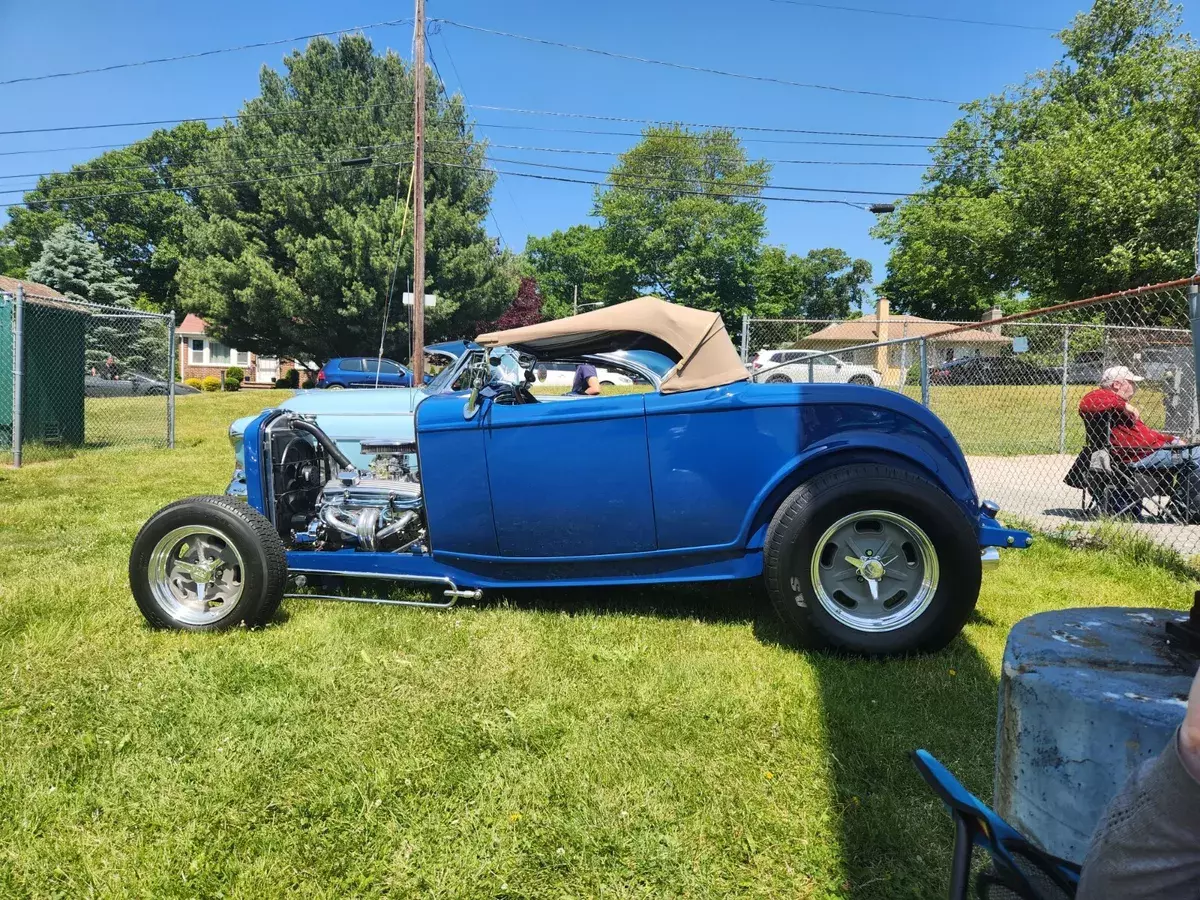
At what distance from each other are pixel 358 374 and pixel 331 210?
6495 mm

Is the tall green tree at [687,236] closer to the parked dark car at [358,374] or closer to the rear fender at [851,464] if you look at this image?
the parked dark car at [358,374]

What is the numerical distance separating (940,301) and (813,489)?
5722 centimetres

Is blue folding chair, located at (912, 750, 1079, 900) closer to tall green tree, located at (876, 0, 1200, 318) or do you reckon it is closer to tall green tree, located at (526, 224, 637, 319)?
tall green tree, located at (876, 0, 1200, 318)

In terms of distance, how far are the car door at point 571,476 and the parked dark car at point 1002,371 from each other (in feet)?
16.7

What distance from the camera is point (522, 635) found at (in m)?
3.68

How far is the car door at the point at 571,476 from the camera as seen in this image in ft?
11.7

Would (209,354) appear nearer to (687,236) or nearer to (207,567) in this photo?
(687,236)

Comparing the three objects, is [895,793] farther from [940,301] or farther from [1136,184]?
[940,301]

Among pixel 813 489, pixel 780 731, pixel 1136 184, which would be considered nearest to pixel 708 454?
pixel 813 489

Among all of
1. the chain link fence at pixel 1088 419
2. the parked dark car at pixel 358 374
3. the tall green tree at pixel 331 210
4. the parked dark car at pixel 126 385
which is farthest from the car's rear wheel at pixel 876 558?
the tall green tree at pixel 331 210

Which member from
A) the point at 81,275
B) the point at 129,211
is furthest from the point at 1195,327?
the point at 129,211

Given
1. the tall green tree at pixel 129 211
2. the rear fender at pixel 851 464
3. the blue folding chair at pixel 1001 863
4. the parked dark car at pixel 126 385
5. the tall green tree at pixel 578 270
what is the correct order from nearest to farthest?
1. the blue folding chair at pixel 1001 863
2. the rear fender at pixel 851 464
3. the parked dark car at pixel 126 385
4. the tall green tree at pixel 129 211
5. the tall green tree at pixel 578 270

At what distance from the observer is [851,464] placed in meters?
3.41

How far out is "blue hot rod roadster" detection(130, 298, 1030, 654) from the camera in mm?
3297
